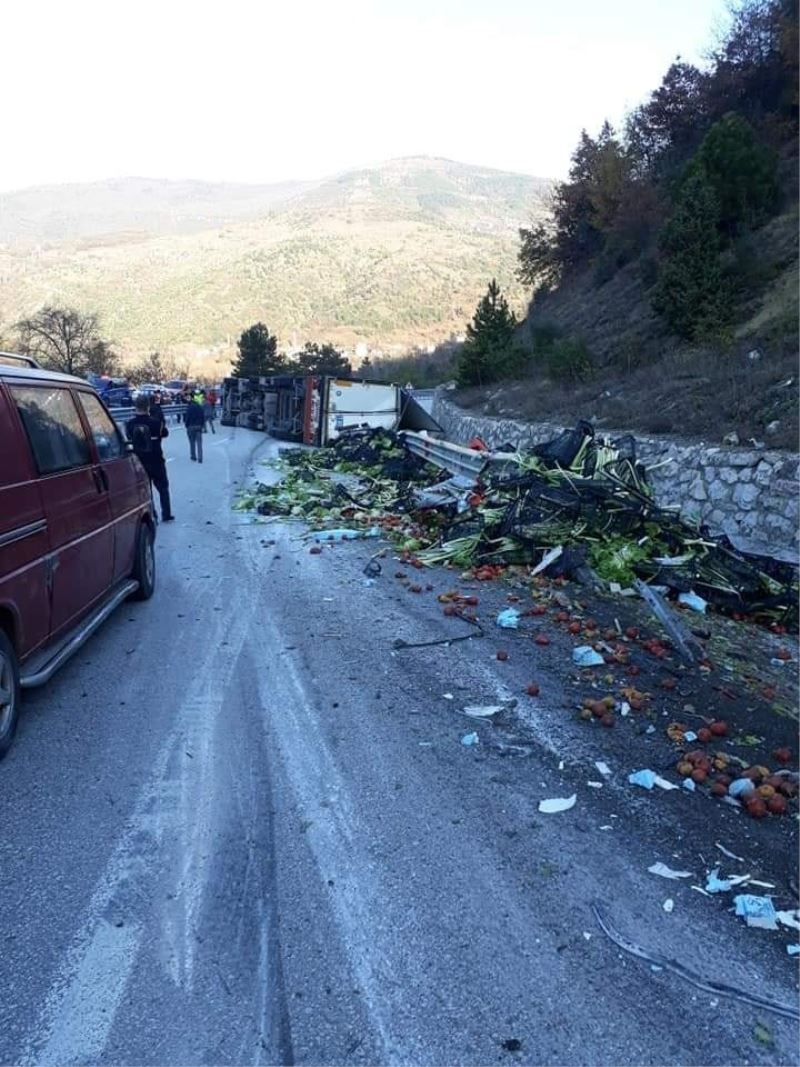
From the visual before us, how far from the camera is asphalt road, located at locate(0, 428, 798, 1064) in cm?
253

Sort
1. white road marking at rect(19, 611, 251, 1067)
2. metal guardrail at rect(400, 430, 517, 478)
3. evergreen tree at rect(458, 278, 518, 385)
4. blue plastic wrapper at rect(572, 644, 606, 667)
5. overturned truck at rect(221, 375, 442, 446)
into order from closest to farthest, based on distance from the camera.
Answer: white road marking at rect(19, 611, 251, 1067) → blue plastic wrapper at rect(572, 644, 606, 667) → metal guardrail at rect(400, 430, 517, 478) → overturned truck at rect(221, 375, 442, 446) → evergreen tree at rect(458, 278, 518, 385)

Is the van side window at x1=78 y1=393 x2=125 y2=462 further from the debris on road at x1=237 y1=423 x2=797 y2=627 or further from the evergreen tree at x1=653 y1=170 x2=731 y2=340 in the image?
the evergreen tree at x1=653 y1=170 x2=731 y2=340

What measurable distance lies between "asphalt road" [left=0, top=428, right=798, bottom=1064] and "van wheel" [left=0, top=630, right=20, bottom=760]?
0.45ft

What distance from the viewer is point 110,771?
4.15m

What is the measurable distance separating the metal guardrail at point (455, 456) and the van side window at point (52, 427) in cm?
670

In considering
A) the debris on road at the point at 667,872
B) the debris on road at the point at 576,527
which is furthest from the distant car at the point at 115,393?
the debris on road at the point at 667,872

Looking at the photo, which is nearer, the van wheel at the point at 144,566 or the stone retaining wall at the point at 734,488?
the van wheel at the point at 144,566

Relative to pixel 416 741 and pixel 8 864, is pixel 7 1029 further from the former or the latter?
pixel 416 741

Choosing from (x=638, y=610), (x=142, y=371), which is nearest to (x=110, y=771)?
(x=638, y=610)

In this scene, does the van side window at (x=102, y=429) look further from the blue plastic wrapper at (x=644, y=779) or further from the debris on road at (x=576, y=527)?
the blue plastic wrapper at (x=644, y=779)

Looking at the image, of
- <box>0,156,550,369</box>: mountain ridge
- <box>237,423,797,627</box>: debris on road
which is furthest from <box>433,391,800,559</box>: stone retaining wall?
<box>0,156,550,369</box>: mountain ridge

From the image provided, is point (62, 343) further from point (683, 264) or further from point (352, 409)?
point (683, 264)

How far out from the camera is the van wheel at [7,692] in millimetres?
4207

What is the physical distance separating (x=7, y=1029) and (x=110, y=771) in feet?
5.53
